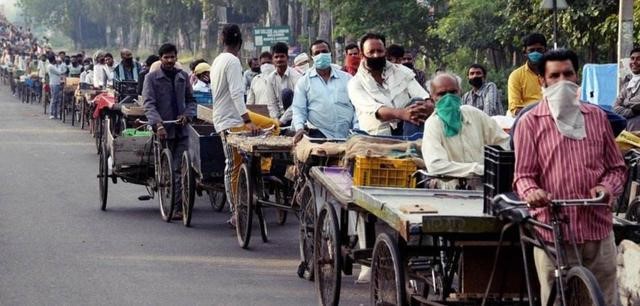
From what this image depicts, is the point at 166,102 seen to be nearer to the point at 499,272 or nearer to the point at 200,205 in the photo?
the point at 200,205

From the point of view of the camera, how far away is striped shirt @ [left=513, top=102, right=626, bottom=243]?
21.7 feet

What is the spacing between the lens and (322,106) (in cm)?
1236

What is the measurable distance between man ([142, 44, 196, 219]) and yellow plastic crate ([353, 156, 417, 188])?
6.15 meters

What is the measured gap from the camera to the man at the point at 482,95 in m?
15.7

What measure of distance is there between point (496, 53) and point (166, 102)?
22890 millimetres

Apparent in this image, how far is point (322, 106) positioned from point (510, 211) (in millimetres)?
5835

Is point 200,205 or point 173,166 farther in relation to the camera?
point 200,205

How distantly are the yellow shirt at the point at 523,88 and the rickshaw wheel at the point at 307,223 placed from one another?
3225 mm

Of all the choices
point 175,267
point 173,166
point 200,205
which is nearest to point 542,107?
point 175,267

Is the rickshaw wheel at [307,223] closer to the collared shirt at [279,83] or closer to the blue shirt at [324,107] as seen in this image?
the blue shirt at [324,107]

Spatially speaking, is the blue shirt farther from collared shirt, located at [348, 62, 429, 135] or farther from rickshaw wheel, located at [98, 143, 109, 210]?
rickshaw wheel, located at [98, 143, 109, 210]

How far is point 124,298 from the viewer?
1023cm

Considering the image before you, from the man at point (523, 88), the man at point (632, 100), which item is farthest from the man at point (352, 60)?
the man at point (632, 100)

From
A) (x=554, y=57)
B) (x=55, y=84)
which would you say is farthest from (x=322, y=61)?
(x=55, y=84)
